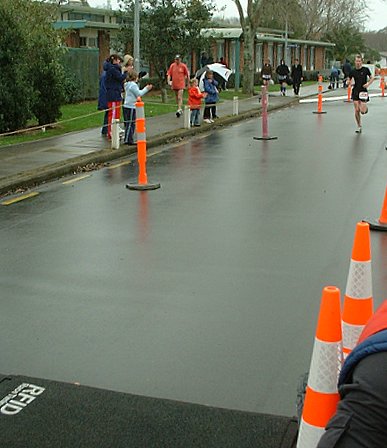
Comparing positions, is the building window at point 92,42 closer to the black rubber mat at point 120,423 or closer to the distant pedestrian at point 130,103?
the distant pedestrian at point 130,103

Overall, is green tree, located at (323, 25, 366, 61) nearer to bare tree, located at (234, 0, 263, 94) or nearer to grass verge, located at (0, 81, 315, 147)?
bare tree, located at (234, 0, 263, 94)

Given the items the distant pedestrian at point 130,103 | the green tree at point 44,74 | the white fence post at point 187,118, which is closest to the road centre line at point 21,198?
the distant pedestrian at point 130,103

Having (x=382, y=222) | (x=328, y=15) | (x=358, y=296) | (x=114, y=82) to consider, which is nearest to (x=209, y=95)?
(x=114, y=82)

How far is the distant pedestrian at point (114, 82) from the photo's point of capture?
16219 mm

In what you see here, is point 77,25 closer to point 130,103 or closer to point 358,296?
point 130,103

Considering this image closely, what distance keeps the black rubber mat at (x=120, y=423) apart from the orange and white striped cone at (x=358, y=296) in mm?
602

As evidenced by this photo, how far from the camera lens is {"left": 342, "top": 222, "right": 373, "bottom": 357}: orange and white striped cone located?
11.1 feet

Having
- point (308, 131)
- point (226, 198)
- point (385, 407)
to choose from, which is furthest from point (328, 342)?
point (308, 131)

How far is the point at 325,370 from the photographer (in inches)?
107

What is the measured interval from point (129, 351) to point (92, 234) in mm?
3476

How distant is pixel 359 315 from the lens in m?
3.38

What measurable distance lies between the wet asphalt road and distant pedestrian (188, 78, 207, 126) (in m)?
7.30

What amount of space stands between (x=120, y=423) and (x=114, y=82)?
13392 millimetres

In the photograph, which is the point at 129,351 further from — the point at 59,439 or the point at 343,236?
the point at 343,236
